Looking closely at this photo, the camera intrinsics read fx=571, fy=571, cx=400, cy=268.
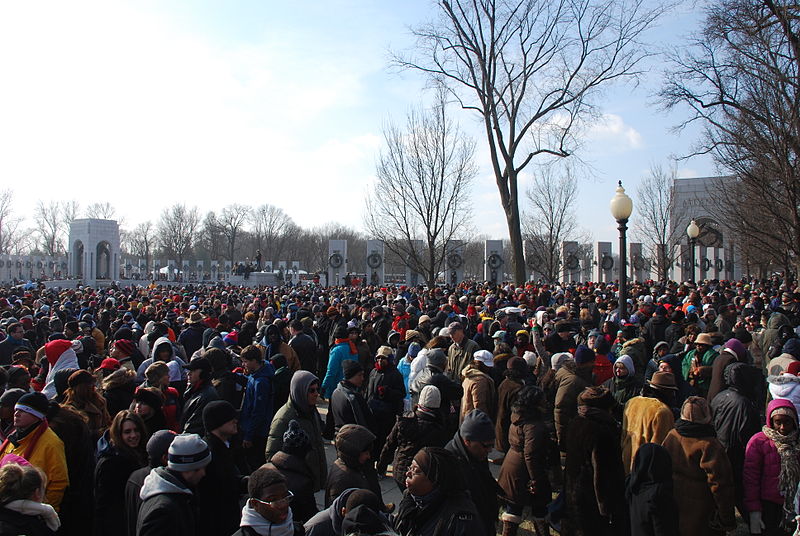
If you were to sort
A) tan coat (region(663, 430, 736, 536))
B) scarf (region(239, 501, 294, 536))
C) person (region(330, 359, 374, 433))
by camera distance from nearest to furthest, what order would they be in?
scarf (region(239, 501, 294, 536)) < tan coat (region(663, 430, 736, 536)) < person (region(330, 359, 374, 433))

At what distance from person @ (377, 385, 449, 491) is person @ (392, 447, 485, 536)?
1120 millimetres

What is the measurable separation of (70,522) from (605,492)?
4018 millimetres

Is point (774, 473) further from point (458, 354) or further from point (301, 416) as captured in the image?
point (458, 354)

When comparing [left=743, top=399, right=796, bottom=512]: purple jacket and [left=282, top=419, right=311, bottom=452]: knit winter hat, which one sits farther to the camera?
[left=743, top=399, right=796, bottom=512]: purple jacket

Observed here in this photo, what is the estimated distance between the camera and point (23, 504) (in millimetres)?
3014

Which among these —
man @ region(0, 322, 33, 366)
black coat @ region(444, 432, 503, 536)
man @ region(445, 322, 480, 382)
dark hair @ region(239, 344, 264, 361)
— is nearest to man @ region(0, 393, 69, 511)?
dark hair @ region(239, 344, 264, 361)

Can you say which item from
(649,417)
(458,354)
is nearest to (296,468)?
(649,417)

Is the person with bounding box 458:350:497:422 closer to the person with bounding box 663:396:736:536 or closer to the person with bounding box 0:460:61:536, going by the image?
the person with bounding box 663:396:736:536

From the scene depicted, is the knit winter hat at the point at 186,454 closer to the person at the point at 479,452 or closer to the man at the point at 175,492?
the man at the point at 175,492

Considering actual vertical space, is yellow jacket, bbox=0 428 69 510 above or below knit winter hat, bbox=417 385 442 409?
below

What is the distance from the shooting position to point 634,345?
7547 mm

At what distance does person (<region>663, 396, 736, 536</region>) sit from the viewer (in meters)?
4.10

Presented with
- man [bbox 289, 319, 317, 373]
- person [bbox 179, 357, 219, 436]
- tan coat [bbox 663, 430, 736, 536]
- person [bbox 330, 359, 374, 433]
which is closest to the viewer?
tan coat [bbox 663, 430, 736, 536]

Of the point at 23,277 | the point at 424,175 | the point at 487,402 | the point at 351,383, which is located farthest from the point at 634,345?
the point at 23,277
